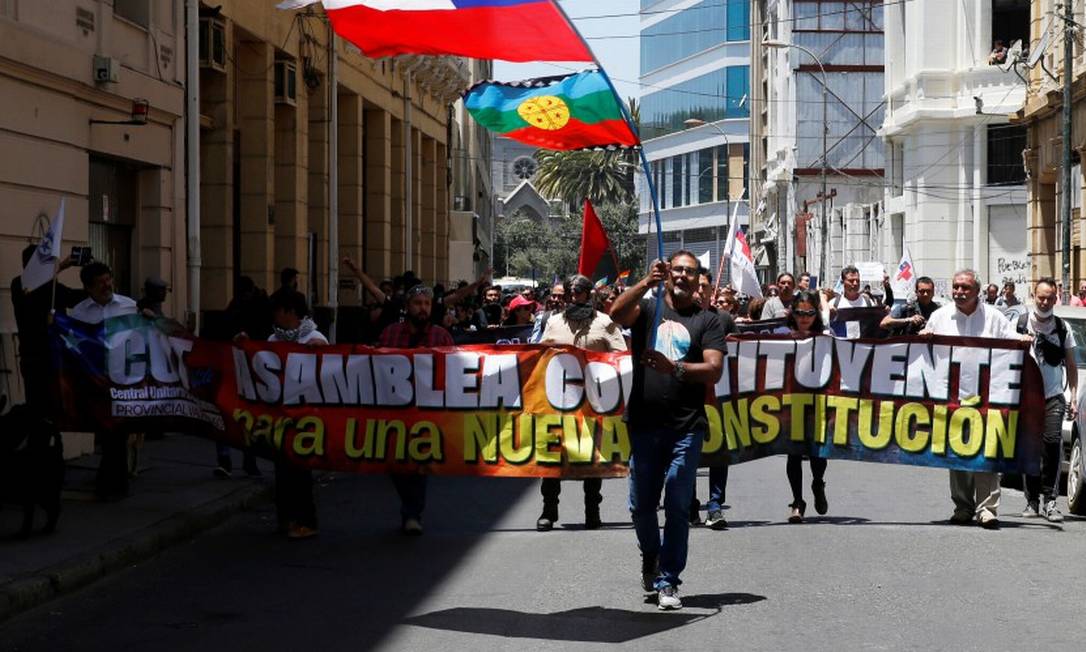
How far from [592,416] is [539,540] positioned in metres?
1.00

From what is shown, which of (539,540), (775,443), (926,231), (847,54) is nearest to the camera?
(539,540)

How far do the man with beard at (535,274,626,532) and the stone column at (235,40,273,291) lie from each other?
14.4 meters

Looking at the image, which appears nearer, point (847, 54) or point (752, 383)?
point (752, 383)

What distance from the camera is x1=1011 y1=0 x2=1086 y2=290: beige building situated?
114 ft

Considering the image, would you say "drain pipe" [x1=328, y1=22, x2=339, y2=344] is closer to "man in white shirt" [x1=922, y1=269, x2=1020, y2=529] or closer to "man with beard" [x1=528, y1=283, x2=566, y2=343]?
"man with beard" [x1=528, y1=283, x2=566, y2=343]

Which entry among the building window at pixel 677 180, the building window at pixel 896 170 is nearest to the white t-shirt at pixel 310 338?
the building window at pixel 896 170

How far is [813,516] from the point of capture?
13586 mm

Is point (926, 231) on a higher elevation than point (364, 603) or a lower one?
higher

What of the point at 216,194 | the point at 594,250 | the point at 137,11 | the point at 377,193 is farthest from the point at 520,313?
the point at 377,193

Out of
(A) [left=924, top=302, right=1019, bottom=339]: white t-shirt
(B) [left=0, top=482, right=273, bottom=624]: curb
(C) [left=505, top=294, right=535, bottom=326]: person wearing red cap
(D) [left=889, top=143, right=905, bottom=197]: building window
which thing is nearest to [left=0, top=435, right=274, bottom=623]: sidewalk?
(B) [left=0, top=482, right=273, bottom=624]: curb

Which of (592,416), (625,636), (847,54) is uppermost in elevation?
(847,54)

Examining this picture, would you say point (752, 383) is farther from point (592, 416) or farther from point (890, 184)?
point (890, 184)

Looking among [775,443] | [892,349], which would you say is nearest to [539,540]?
[775,443]

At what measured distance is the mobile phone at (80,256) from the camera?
1283 centimetres
